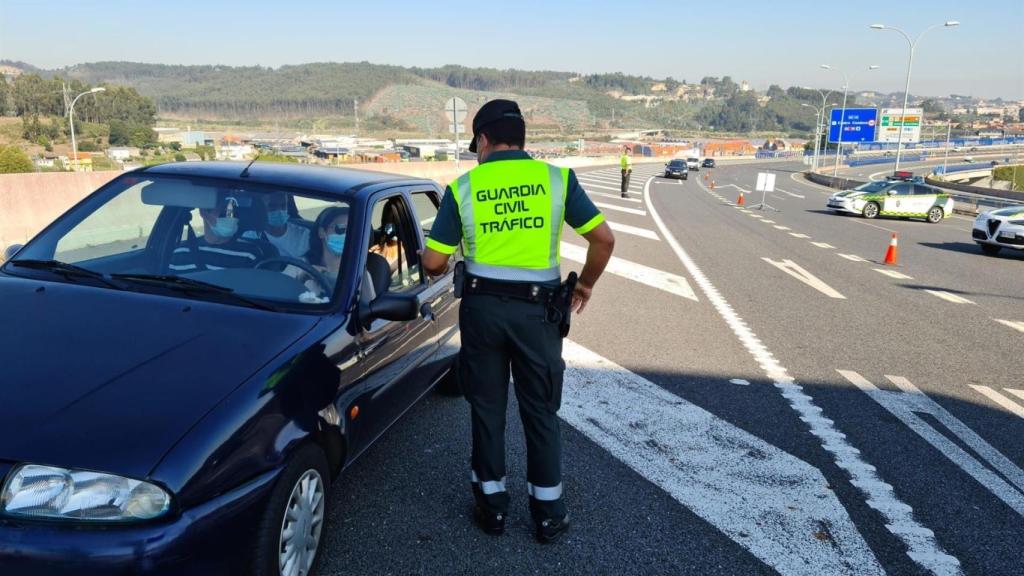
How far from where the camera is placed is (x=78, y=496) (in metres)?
2.11

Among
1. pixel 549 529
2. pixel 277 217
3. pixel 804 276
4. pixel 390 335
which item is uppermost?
pixel 277 217

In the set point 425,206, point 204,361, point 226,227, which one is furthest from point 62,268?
point 425,206

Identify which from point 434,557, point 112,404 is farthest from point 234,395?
point 434,557

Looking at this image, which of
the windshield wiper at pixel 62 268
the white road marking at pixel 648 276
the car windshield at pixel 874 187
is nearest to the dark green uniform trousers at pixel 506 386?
the windshield wiper at pixel 62 268

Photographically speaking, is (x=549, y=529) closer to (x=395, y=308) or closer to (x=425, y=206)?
(x=395, y=308)

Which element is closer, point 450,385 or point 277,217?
point 277,217

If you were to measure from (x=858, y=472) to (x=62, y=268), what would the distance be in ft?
14.3

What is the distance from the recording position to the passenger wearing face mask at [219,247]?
11.6ft

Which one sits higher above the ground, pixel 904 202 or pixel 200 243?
pixel 200 243

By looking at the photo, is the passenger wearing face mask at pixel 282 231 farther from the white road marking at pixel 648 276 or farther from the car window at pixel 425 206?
the white road marking at pixel 648 276

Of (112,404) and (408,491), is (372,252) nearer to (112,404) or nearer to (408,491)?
(408,491)

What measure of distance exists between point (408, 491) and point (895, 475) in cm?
275

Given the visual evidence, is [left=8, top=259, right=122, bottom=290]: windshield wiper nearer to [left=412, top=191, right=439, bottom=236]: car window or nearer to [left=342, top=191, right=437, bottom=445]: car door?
[left=342, top=191, right=437, bottom=445]: car door

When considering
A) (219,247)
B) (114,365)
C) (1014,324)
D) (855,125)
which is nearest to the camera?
(114,365)
